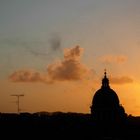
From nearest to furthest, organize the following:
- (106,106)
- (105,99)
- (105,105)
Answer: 1. (105,99)
2. (105,105)
3. (106,106)

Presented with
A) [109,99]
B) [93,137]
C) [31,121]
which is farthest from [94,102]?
[31,121]

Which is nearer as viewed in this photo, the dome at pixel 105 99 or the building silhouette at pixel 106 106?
the dome at pixel 105 99

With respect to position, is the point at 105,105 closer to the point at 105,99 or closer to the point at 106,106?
the point at 106,106

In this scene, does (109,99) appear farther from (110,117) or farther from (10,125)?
(10,125)

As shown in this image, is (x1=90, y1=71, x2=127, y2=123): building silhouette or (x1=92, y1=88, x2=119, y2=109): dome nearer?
(x1=92, y1=88, x2=119, y2=109): dome

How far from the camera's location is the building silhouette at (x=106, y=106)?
Answer: 137 m

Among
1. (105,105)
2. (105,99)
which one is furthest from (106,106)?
(105,99)

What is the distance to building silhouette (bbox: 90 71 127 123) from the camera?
5404 inches

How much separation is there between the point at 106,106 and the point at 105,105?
1.22 feet

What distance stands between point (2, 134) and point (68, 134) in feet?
38.0

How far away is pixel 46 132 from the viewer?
135375 millimetres

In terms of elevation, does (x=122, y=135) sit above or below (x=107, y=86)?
below

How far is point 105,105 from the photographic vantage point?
450 feet

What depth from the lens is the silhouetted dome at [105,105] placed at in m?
137
